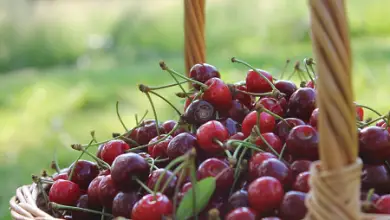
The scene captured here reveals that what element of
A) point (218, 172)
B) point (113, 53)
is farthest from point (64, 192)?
point (113, 53)

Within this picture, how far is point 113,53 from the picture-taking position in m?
4.40

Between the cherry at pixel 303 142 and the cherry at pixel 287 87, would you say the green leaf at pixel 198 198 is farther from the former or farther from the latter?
the cherry at pixel 287 87

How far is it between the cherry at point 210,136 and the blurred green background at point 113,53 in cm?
175

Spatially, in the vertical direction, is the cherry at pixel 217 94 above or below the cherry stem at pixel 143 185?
above

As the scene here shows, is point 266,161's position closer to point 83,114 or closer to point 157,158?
point 157,158

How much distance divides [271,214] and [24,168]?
1770 millimetres

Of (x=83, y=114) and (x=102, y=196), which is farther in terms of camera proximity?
(x=83, y=114)

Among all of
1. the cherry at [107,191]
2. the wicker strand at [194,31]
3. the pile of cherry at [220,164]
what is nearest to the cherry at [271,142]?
the pile of cherry at [220,164]

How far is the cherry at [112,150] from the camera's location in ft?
3.25

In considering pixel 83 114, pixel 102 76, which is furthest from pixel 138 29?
pixel 83 114

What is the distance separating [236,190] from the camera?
32.7 inches

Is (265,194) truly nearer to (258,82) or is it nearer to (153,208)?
(153,208)

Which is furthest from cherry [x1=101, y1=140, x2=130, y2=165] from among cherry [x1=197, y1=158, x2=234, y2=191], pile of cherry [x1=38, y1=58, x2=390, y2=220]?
cherry [x1=197, y1=158, x2=234, y2=191]

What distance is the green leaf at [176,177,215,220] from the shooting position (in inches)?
29.7
